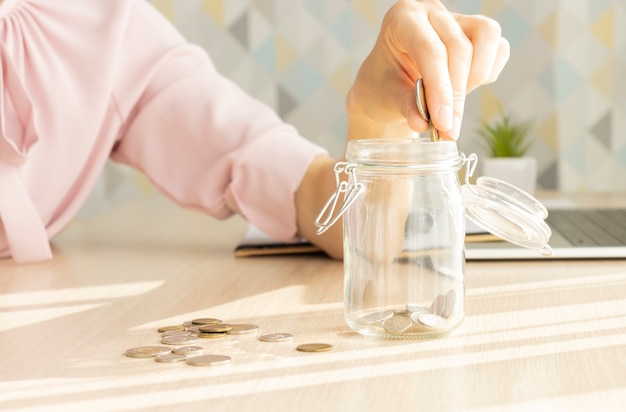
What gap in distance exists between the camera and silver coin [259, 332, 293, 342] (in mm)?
667

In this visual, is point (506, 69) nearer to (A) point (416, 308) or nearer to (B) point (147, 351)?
(A) point (416, 308)

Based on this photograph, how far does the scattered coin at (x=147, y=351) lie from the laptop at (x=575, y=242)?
0.47 m

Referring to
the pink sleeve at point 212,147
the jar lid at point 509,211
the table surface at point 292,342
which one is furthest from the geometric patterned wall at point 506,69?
the jar lid at point 509,211

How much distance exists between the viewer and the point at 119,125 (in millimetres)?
1247

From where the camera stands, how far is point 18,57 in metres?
1.16

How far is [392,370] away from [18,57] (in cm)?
77

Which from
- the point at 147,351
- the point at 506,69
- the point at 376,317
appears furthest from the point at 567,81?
the point at 147,351

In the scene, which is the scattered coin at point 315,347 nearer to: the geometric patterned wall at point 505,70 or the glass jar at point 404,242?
the glass jar at point 404,242

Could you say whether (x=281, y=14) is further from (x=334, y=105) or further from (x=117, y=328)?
(x=117, y=328)

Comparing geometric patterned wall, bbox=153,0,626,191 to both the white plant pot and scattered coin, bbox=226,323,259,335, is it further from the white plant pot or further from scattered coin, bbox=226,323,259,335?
scattered coin, bbox=226,323,259,335

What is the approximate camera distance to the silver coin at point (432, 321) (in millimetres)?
668

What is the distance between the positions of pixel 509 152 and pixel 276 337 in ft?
4.30

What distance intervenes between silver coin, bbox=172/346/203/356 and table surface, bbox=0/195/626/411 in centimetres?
1

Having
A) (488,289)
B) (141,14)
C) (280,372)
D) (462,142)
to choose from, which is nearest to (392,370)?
(280,372)
